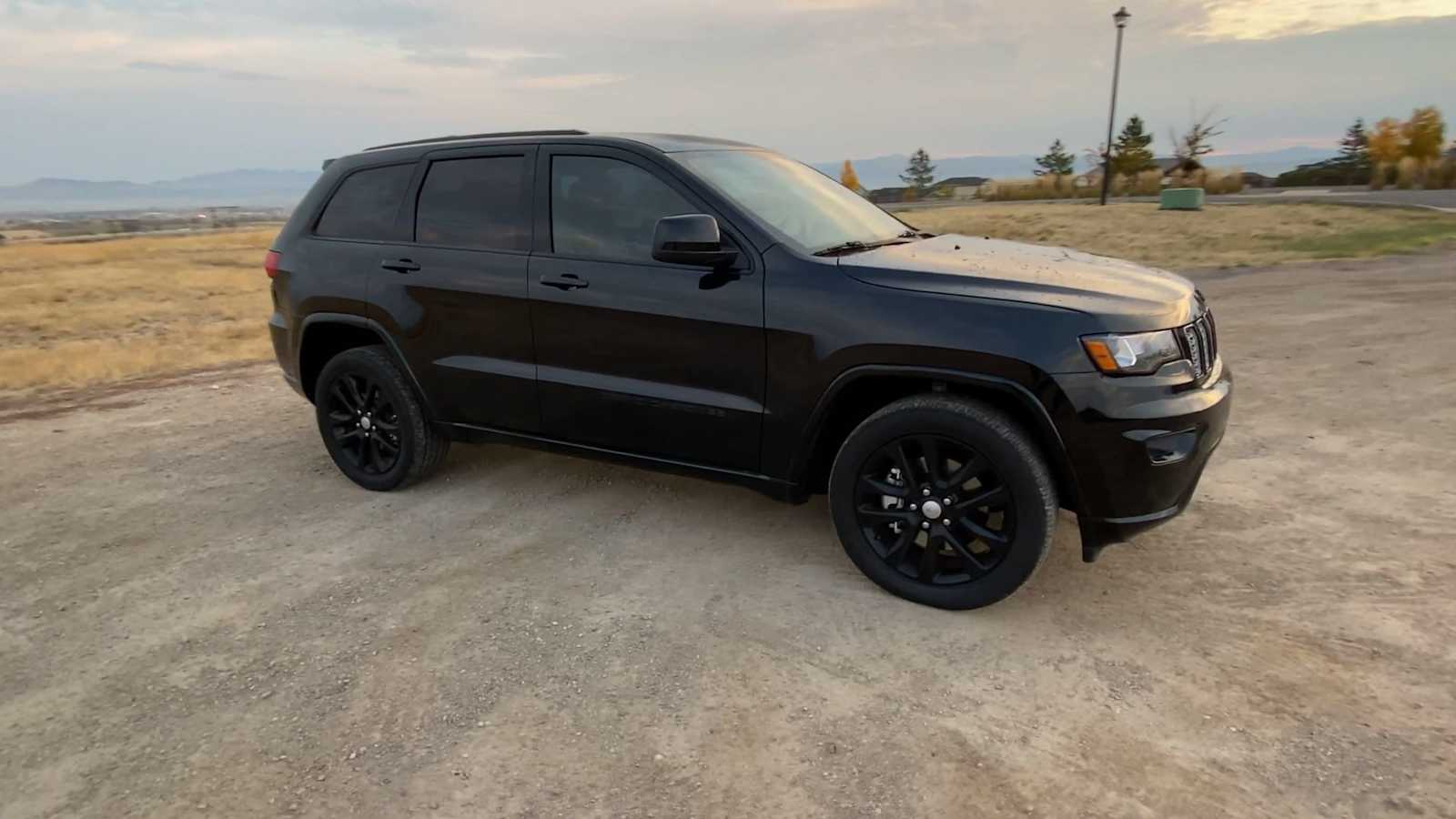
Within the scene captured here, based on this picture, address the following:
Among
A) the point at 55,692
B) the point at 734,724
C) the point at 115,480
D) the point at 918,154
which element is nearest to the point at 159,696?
the point at 55,692

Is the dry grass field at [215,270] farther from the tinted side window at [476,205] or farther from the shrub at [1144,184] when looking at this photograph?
the shrub at [1144,184]

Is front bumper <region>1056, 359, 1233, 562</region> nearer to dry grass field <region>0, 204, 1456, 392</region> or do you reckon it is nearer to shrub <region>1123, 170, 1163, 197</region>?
dry grass field <region>0, 204, 1456, 392</region>

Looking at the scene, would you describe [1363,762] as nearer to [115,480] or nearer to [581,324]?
[581,324]

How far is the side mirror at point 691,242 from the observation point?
336 cm

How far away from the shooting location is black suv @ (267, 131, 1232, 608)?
3143mm

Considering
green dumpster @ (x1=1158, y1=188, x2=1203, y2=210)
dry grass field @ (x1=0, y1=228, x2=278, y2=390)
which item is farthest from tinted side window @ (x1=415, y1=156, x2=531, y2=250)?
green dumpster @ (x1=1158, y1=188, x2=1203, y2=210)

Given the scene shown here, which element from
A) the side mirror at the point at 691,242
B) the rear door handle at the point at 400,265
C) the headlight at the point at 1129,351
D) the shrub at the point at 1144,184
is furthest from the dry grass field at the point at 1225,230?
the shrub at the point at 1144,184

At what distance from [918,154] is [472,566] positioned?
252 feet

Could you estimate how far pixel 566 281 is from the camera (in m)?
3.97

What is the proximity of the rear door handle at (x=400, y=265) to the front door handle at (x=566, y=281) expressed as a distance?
33.2 inches

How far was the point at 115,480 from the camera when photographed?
5164 mm

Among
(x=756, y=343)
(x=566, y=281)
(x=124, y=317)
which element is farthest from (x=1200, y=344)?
(x=124, y=317)

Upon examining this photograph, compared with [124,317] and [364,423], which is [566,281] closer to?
[364,423]

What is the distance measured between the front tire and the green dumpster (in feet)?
75.0
